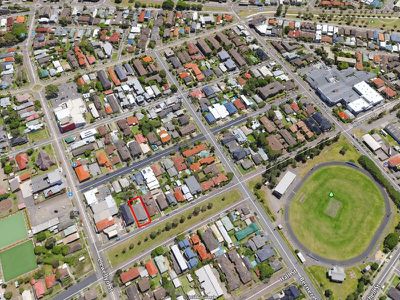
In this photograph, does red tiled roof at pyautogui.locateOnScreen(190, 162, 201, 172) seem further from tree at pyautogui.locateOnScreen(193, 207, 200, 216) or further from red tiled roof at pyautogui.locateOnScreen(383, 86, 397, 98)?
red tiled roof at pyautogui.locateOnScreen(383, 86, 397, 98)

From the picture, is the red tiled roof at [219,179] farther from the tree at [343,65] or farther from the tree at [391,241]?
the tree at [343,65]

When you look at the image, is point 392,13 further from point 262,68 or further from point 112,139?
point 112,139

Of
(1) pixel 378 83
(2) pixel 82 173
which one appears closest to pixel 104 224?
(2) pixel 82 173

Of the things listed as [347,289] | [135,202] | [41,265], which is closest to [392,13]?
[347,289]

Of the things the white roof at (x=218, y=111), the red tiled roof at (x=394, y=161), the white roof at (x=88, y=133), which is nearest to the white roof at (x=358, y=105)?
the red tiled roof at (x=394, y=161)

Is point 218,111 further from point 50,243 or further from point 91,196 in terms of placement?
point 50,243
